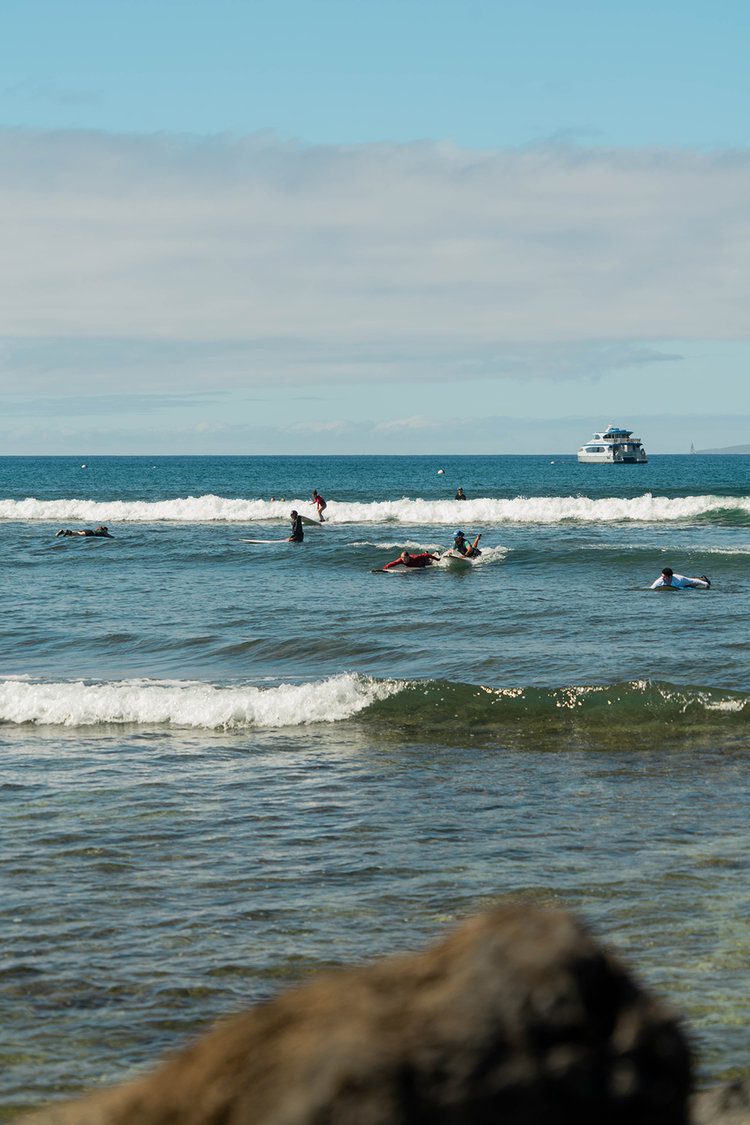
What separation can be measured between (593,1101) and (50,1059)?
435 cm

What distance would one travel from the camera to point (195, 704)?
54.6 ft

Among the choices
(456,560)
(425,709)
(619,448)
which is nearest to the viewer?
(425,709)

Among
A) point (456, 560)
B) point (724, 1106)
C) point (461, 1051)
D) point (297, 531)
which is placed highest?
point (297, 531)

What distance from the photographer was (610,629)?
2383 centimetres

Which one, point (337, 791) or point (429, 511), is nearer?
point (337, 791)

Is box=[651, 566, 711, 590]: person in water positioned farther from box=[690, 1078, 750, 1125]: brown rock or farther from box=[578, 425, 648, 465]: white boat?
box=[578, 425, 648, 465]: white boat

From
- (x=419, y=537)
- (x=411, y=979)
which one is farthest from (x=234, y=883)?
(x=419, y=537)

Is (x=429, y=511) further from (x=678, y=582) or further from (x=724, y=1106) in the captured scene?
(x=724, y=1106)

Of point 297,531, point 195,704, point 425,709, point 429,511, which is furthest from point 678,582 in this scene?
point 429,511

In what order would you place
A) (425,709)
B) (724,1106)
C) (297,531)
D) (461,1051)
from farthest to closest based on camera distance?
(297,531) → (425,709) → (724,1106) → (461,1051)

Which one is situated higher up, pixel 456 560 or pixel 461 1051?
pixel 461 1051

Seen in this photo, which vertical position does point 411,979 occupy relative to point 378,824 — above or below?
above

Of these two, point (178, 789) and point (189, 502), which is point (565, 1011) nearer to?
point (178, 789)

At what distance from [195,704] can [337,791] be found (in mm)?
5004
